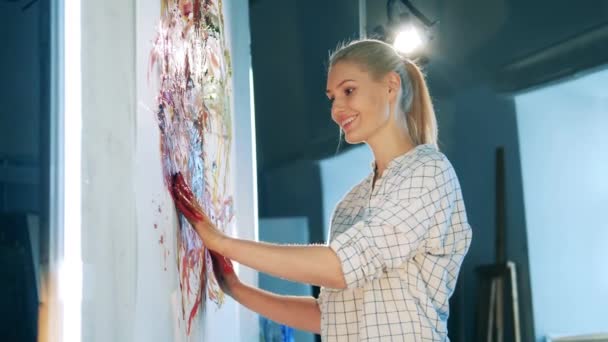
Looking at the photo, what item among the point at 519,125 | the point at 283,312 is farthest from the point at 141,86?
the point at 519,125

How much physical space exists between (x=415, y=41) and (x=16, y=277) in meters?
2.17

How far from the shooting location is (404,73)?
1483mm

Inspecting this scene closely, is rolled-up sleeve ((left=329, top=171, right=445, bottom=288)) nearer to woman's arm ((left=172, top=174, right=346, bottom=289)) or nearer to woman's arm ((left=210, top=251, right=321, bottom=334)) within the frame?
woman's arm ((left=172, top=174, right=346, bottom=289))

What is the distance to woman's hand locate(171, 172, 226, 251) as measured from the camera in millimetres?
1121

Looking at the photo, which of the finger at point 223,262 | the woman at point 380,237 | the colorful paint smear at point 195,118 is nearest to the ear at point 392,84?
the woman at point 380,237

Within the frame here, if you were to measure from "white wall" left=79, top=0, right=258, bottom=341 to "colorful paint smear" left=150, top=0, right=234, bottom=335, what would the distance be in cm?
5

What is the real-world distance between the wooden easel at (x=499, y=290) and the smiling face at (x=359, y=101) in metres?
1.48

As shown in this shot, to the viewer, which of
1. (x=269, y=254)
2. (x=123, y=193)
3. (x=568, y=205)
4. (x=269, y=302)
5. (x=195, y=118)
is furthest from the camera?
(x=568, y=205)

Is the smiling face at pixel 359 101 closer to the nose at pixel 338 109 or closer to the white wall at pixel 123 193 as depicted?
the nose at pixel 338 109

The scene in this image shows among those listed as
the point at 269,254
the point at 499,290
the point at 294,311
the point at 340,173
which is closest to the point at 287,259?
the point at 269,254

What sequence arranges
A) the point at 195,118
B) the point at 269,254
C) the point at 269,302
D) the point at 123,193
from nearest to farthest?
1. the point at 123,193
2. the point at 269,254
3. the point at 195,118
4. the point at 269,302

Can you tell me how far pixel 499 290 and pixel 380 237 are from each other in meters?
1.71

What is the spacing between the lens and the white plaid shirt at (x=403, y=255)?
1.20 meters

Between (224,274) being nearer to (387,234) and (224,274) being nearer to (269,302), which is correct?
(269,302)
